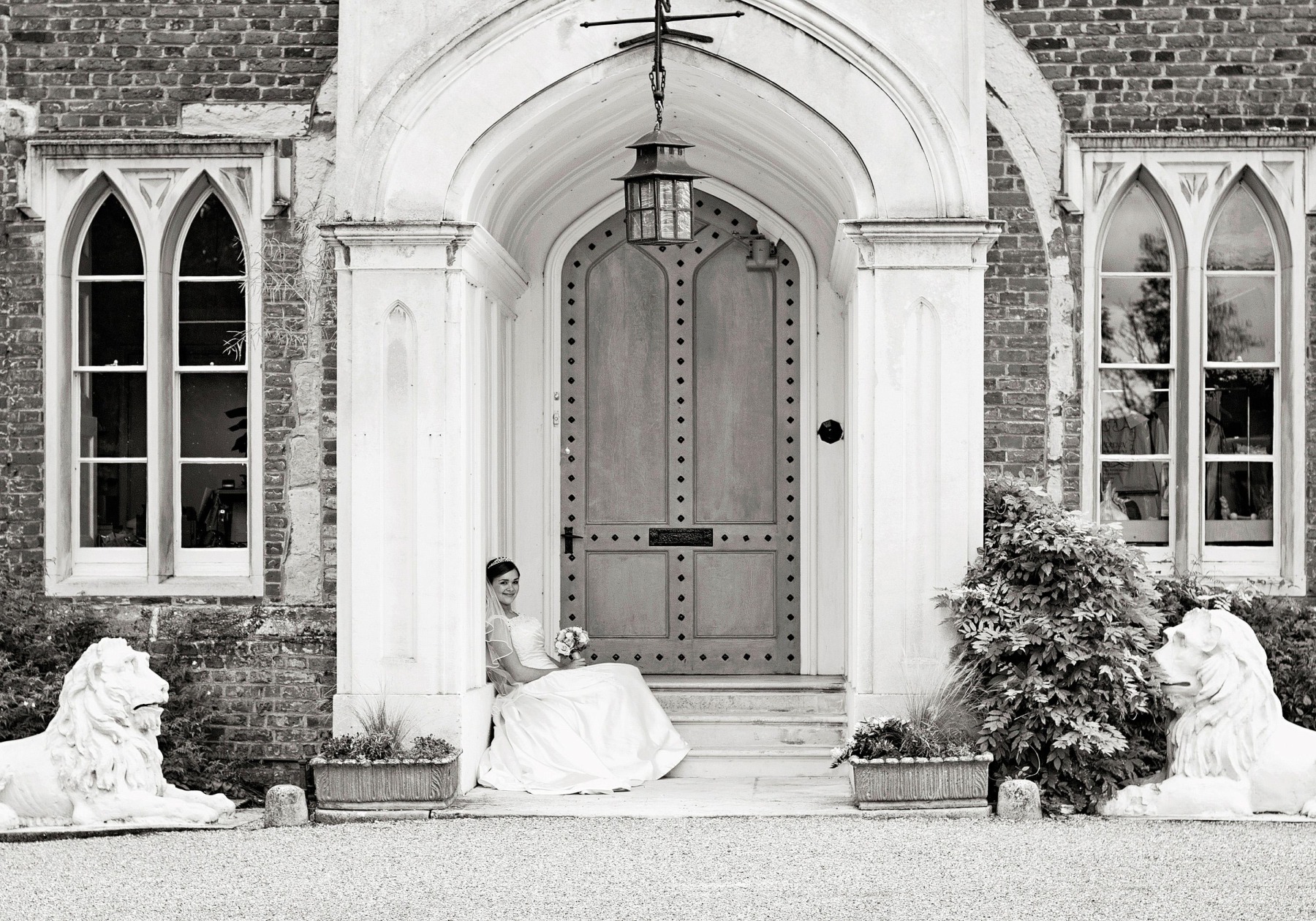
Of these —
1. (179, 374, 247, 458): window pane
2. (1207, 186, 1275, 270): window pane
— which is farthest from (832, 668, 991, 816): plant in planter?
(179, 374, 247, 458): window pane

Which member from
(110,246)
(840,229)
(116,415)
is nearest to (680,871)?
(840,229)

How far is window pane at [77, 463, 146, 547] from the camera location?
29.6 ft

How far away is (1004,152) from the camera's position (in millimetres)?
8875

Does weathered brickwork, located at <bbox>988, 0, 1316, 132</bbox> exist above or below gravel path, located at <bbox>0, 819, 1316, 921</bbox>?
above

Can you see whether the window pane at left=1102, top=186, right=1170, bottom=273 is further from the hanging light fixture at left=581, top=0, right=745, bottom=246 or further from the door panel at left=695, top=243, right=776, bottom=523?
the hanging light fixture at left=581, top=0, right=745, bottom=246

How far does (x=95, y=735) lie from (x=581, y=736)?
2503 mm

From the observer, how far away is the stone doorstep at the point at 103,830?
22.2ft

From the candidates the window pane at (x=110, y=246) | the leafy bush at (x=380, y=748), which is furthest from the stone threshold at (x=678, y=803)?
the window pane at (x=110, y=246)

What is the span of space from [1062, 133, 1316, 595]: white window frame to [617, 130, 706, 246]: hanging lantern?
284 centimetres

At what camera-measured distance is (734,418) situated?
30.7ft

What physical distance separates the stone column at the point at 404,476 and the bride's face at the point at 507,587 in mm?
869

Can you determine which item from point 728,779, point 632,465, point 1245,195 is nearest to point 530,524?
point 632,465

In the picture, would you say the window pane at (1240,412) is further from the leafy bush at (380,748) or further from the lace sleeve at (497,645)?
the leafy bush at (380,748)

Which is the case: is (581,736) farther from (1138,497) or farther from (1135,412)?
(1135,412)
